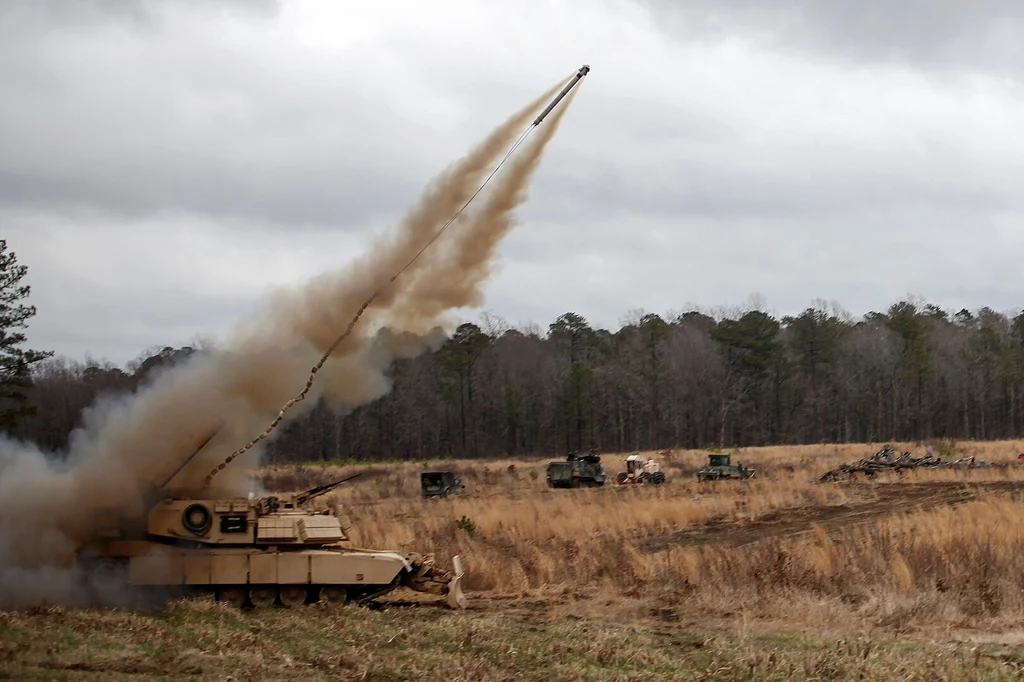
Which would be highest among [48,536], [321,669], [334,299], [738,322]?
[738,322]

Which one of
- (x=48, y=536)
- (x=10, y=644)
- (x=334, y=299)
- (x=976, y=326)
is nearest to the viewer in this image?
(x=10, y=644)

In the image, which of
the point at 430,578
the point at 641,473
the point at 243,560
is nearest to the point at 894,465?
the point at 641,473

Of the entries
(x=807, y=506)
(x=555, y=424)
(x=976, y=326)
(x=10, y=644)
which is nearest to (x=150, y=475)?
(x=10, y=644)

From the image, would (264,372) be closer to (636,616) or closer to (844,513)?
(636,616)

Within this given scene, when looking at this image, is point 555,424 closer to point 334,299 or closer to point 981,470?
point 981,470

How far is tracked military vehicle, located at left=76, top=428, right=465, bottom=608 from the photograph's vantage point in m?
15.3

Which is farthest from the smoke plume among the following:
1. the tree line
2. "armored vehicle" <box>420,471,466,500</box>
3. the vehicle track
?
the tree line

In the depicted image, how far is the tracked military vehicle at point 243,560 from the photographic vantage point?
15312 millimetres

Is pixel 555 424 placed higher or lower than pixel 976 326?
lower

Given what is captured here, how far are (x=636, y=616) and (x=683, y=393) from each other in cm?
7014

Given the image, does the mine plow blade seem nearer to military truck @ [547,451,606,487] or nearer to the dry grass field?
the dry grass field

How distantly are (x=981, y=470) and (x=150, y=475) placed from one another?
104 feet

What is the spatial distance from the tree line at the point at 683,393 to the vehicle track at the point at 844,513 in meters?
42.9

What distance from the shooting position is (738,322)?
3182 inches
